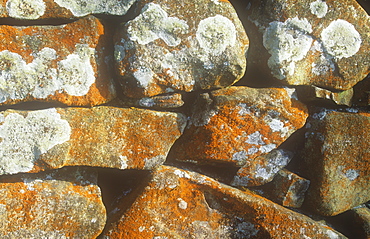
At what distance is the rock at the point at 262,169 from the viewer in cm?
204

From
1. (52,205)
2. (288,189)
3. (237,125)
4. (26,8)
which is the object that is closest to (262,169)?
(288,189)

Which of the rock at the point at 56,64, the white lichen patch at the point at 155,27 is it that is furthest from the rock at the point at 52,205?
the white lichen patch at the point at 155,27

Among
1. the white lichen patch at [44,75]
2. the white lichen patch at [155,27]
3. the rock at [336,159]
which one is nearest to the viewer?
the white lichen patch at [44,75]

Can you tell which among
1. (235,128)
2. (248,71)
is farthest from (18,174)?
(248,71)

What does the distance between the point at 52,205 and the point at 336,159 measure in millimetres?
1765

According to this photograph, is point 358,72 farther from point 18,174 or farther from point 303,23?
point 18,174

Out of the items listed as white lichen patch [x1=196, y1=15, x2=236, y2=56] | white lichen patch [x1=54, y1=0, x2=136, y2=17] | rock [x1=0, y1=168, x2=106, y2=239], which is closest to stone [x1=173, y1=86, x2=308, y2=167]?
white lichen patch [x1=196, y1=15, x2=236, y2=56]

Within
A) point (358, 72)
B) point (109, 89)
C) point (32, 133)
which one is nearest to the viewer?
point (32, 133)

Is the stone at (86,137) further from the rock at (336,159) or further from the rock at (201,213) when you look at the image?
the rock at (336,159)

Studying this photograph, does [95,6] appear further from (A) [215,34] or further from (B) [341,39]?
(B) [341,39]

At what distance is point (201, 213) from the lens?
1.97 meters

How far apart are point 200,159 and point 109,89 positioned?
70 centimetres

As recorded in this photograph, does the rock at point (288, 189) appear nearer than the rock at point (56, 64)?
No

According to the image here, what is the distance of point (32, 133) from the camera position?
1731 mm
